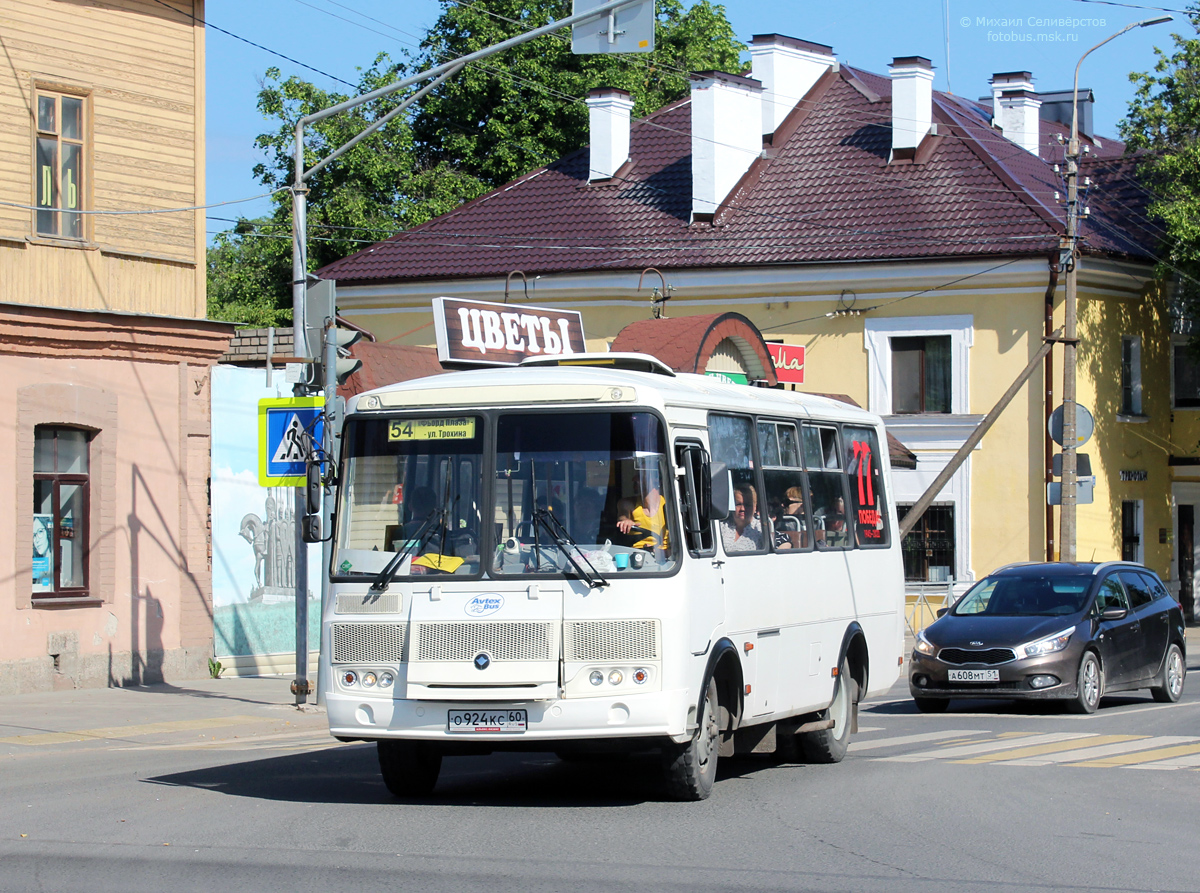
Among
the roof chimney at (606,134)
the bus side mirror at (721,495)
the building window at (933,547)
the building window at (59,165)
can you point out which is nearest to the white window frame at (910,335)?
the building window at (933,547)

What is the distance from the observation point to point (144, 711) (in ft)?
58.5

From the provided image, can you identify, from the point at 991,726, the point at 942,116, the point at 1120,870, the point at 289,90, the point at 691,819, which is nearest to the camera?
the point at 1120,870

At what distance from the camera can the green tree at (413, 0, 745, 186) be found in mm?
43906

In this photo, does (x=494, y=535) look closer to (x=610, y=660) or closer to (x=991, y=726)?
(x=610, y=660)

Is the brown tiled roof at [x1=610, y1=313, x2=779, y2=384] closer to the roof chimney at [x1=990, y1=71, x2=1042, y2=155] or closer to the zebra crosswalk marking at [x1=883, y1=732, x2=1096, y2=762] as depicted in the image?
the zebra crosswalk marking at [x1=883, y1=732, x2=1096, y2=762]

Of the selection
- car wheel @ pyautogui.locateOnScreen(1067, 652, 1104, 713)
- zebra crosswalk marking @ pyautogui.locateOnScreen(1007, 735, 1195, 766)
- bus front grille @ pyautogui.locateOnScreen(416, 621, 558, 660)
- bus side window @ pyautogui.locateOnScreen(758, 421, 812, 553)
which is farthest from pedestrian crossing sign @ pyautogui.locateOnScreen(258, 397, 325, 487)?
car wheel @ pyautogui.locateOnScreen(1067, 652, 1104, 713)

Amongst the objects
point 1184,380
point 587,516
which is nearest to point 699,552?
point 587,516

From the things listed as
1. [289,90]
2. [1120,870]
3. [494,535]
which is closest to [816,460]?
[494,535]

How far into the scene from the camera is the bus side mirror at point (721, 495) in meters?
10.7

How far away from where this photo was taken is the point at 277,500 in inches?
934

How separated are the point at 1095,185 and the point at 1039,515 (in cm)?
896

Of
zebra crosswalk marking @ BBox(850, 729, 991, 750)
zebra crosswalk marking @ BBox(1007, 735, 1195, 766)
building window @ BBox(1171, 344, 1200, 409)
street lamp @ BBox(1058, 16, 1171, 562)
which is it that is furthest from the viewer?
building window @ BBox(1171, 344, 1200, 409)

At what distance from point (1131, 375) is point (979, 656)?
20685mm

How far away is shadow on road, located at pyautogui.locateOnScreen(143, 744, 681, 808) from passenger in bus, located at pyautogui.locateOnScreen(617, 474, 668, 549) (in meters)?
1.78
